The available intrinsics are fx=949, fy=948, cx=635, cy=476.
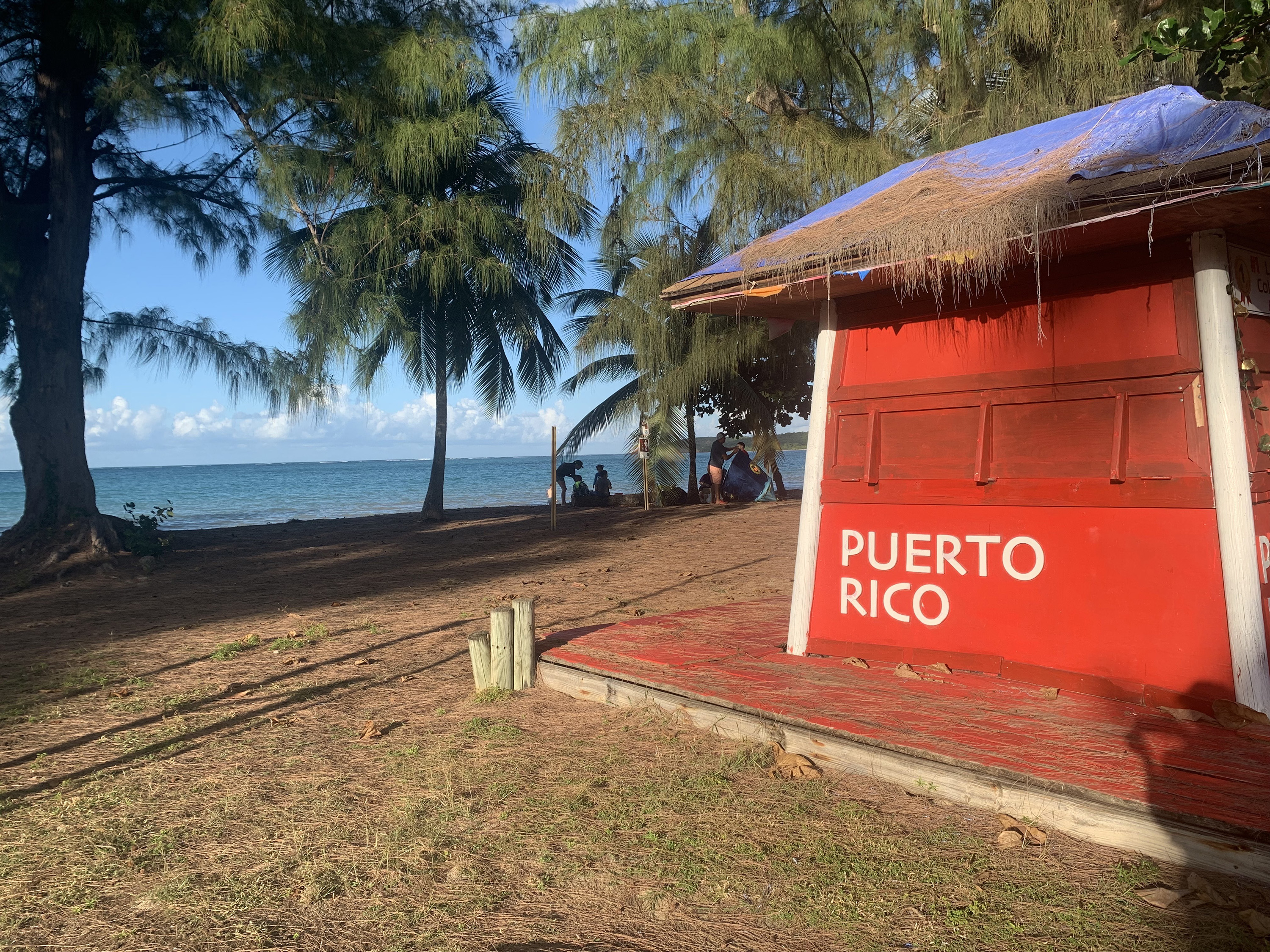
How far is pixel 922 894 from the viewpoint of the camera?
334 cm

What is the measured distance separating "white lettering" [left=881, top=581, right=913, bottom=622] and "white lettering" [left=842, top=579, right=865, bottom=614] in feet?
0.54

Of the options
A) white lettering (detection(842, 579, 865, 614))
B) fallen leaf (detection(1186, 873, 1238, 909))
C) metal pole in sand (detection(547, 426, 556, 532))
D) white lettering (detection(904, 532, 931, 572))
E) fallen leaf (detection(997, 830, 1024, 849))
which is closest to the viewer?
fallen leaf (detection(1186, 873, 1238, 909))

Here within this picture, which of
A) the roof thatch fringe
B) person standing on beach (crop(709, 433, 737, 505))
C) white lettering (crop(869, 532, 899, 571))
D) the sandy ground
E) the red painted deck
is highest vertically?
the roof thatch fringe

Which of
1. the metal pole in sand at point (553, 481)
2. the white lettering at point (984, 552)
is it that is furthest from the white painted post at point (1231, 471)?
the metal pole in sand at point (553, 481)

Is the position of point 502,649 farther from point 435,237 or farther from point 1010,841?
point 435,237

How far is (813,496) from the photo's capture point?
634 centimetres

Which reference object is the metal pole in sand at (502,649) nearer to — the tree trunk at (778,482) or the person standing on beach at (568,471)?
the tree trunk at (778,482)

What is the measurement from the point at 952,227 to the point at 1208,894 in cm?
313

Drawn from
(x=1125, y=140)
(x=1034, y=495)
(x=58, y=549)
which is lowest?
(x=58, y=549)

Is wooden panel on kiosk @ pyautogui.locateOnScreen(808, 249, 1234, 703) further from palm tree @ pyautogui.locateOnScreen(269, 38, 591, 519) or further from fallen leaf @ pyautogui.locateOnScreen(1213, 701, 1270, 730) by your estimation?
palm tree @ pyautogui.locateOnScreen(269, 38, 591, 519)

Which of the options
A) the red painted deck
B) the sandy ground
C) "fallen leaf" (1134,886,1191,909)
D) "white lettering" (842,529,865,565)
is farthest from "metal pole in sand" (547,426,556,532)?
"fallen leaf" (1134,886,1191,909)

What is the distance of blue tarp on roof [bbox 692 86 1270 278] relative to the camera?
14.5 feet

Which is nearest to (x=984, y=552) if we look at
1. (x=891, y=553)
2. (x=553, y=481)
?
(x=891, y=553)

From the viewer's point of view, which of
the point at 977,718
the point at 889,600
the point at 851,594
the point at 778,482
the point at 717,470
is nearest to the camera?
the point at 977,718
